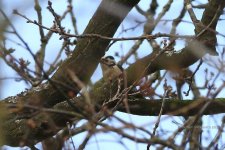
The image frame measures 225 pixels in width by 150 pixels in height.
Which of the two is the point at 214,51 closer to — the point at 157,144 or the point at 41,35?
the point at 157,144

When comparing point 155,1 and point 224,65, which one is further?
point 155,1

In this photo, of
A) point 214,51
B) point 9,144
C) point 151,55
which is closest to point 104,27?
point 151,55

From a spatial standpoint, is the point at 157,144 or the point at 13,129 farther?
the point at 13,129

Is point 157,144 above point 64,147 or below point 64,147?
below

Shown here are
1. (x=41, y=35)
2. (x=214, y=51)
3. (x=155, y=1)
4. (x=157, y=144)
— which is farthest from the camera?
(x=155, y=1)

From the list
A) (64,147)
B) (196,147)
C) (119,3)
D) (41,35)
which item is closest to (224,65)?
(196,147)

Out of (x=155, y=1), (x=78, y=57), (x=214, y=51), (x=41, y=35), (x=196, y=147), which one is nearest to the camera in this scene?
(x=196, y=147)

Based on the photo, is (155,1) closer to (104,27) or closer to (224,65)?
(104,27)

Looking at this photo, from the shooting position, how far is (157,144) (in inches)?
94.0

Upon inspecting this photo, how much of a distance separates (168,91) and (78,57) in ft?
2.47

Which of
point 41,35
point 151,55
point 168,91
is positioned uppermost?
point 41,35

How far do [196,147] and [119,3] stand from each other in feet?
5.41

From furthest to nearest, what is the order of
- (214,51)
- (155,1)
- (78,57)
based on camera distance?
(155,1), (78,57), (214,51)

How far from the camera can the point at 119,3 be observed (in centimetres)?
390
